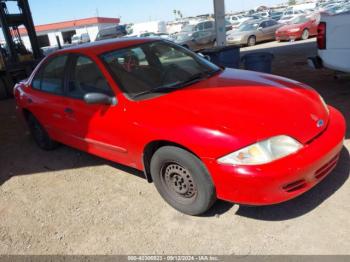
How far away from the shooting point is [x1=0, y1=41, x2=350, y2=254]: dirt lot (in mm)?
2957

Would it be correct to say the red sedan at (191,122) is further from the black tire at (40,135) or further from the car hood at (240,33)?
the car hood at (240,33)

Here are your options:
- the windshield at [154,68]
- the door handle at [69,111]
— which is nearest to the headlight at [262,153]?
the windshield at [154,68]

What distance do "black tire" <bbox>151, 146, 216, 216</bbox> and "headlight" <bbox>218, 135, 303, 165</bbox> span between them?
0.95ft

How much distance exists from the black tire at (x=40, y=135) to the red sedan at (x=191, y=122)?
70 cm

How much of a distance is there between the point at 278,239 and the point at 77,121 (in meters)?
2.61

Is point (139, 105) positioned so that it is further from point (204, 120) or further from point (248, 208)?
point (248, 208)

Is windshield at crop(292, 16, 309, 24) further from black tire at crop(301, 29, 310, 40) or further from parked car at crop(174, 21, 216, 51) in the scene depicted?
parked car at crop(174, 21, 216, 51)

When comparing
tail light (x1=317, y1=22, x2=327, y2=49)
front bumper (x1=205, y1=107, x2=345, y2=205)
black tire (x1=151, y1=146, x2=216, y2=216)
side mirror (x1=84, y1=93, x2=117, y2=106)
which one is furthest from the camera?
tail light (x1=317, y1=22, x2=327, y2=49)

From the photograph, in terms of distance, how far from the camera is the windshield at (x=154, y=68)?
3.80 meters

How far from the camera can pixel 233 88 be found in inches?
144

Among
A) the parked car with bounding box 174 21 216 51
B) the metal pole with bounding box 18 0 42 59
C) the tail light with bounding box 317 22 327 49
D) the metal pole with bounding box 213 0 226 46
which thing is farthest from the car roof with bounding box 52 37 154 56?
the parked car with bounding box 174 21 216 51

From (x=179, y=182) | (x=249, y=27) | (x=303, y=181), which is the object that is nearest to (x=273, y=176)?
(x=303, y=181)

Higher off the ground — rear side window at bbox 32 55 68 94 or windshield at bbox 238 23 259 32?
rear side window at bbox 32 55 68 94

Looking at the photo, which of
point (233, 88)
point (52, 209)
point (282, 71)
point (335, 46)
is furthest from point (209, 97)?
point (282, 71)
